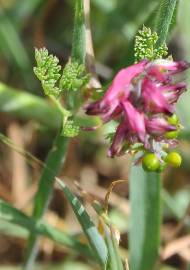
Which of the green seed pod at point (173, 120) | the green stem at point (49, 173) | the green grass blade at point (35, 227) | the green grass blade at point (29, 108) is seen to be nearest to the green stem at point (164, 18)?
the green seed pod at point (173, 120)

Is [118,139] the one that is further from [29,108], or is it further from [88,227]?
[29,108]

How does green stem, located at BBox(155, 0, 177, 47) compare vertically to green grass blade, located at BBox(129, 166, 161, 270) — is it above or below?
above

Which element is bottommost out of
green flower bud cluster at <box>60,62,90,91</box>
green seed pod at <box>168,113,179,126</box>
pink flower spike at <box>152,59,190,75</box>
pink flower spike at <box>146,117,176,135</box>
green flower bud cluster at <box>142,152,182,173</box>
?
green flower bud cluster at <box>142,152,182,173</box>

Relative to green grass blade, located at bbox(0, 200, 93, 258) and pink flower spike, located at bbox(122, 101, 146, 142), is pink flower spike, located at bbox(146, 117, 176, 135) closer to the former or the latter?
pink flower spike, located at bbox(122, 101, 146, 142)

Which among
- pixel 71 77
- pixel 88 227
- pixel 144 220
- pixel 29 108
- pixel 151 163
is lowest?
pixel 144 220

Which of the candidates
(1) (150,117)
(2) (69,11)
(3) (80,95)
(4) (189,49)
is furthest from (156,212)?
(2) (69,11)

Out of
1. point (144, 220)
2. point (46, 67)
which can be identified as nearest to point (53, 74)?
point (46, 67)

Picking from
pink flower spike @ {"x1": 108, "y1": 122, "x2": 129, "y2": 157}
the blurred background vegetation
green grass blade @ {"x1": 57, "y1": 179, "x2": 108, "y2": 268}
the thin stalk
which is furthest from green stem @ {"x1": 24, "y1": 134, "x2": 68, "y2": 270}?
the blurred background vegetation
